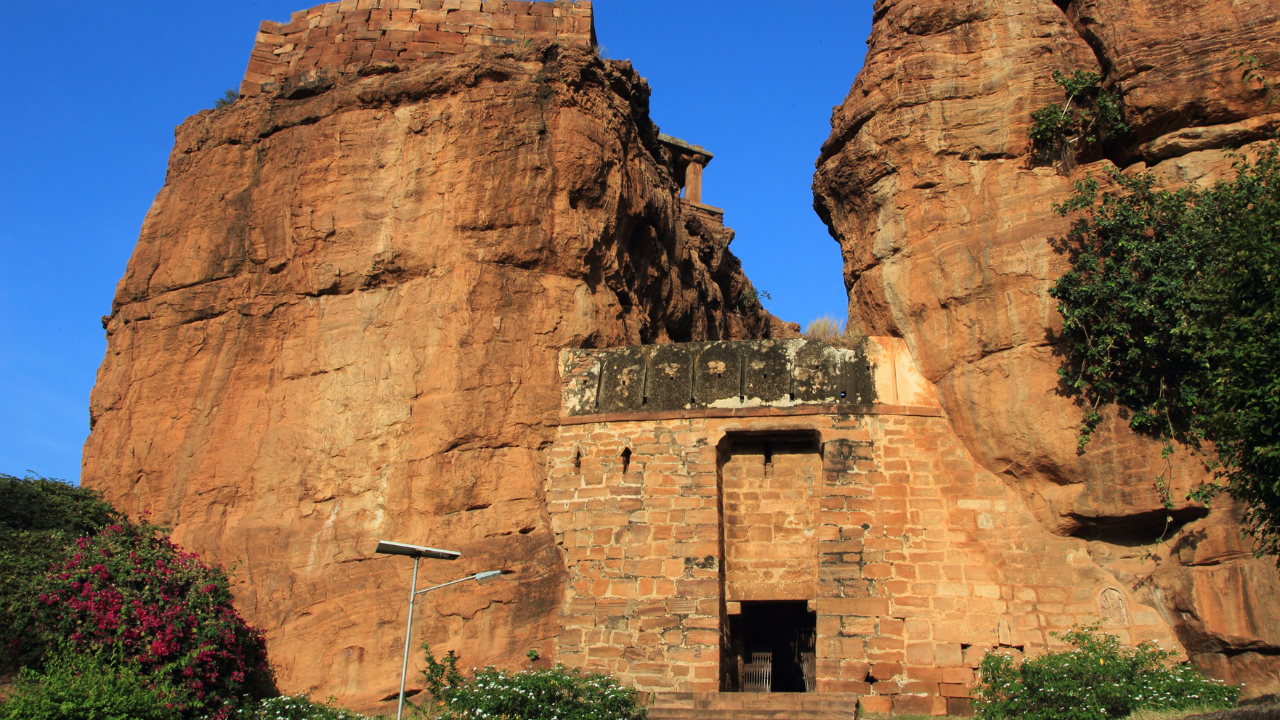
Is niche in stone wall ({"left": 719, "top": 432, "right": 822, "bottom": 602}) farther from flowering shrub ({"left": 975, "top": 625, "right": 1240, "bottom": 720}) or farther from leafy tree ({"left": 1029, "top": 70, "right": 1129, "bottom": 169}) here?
leafy tree ({"left": 1029, "top": 70, "right": 1129, "bottom": 169})

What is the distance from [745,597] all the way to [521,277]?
5.19m

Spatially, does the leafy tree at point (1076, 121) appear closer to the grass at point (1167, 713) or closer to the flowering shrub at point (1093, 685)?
the flowering shrub at point (1093, 685)

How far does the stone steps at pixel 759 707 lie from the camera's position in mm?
11117

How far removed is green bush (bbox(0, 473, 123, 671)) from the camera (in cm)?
1086

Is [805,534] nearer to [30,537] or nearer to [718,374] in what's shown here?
[718,374]

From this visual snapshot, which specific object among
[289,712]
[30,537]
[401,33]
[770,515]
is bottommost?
[289,712]

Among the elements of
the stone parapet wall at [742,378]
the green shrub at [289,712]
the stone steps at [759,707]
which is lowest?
the green shrub at [289,712]

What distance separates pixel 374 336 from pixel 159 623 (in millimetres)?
4632

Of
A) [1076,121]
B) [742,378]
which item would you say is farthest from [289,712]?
[1076,121]

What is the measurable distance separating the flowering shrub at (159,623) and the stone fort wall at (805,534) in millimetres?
3691

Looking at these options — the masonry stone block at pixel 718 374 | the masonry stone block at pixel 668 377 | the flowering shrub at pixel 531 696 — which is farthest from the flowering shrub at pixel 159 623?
the masonry stone block at pixel 718 374

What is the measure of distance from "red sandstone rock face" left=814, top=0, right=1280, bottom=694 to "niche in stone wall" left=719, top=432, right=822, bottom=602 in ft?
6.76

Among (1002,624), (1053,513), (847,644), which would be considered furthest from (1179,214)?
(847,644)

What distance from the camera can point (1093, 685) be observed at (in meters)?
10.4
